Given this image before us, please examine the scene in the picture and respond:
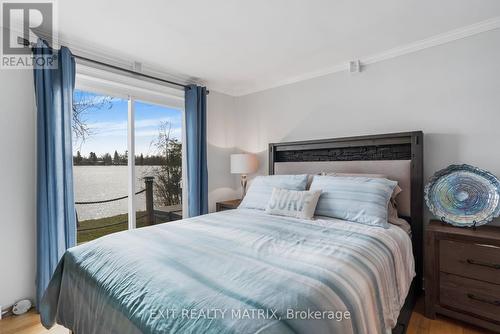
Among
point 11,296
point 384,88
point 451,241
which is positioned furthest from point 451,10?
point 11,296

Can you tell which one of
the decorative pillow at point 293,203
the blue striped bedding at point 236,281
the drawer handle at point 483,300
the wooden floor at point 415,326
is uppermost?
the decorative pillow at point 293,203

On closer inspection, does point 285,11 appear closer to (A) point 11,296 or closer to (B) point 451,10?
(B) point 451,10

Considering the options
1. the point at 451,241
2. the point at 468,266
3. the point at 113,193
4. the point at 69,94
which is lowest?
the point at 468,266

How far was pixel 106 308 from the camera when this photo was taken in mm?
1190

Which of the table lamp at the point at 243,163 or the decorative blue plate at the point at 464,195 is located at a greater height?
the table lamp at the point at 243,163

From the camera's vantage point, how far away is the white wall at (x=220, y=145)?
3.72 meters

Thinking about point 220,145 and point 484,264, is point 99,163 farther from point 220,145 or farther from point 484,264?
point 484,264

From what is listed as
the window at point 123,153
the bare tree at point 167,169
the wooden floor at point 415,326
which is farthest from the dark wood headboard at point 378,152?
the window at point 123,153

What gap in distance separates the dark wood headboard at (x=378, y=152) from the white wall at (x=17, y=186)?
100 inches

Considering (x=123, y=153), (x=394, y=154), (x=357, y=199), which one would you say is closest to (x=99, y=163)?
(x=123, y=153)

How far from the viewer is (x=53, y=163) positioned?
2188 millimetres

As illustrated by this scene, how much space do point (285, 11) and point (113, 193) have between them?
8.62 feet

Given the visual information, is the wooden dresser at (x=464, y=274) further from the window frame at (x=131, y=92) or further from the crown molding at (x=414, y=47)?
the window frame at (x=131, y=92)

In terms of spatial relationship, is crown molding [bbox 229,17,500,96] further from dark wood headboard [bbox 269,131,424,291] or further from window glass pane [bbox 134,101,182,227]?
window glass pane [bbox 134,101,182,227]
